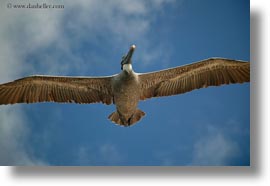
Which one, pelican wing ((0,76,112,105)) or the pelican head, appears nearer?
the pelican head

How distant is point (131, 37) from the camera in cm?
479

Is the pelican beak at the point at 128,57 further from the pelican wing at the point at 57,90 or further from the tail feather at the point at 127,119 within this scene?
the tail feather at the point at 127,119

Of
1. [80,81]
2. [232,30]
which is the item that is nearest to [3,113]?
[80,81]

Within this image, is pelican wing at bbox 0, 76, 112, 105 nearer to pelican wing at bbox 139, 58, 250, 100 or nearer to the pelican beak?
the pelican beak

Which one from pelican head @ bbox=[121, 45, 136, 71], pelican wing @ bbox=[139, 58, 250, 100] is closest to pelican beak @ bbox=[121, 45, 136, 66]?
pelican head @ bbox=[121, 45, 136, 71]

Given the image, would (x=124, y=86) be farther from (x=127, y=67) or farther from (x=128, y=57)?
(x=128, y=57)

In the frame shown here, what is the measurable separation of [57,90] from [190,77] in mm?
1251

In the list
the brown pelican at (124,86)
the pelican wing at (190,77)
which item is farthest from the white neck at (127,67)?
the pelican wing at (190,77)

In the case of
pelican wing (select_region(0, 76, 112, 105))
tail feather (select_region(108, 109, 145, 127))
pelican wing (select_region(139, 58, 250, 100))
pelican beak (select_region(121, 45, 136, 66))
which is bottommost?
tail feather (select_region(108, 109, 145, 127))

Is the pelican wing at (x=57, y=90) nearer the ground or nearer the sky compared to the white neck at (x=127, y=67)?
nearer the ground

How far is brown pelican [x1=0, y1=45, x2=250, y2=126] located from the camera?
4945 mm

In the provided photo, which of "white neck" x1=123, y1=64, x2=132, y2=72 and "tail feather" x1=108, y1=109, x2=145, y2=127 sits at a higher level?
"white neck" x1=123, y1=64, x2=132, y2=72

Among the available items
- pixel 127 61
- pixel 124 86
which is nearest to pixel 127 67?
pixel 127 61

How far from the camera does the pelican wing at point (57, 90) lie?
496 centimetres
